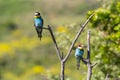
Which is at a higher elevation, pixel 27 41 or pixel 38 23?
pixel 38 23

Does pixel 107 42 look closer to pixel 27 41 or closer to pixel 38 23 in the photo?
pixel 38 23

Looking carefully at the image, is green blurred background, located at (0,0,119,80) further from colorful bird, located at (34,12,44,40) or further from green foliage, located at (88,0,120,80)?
colorful bird, located at (34,12,44,40)

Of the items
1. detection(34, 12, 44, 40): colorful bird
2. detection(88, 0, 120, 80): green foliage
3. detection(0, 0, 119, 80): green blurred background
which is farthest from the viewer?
detection(0, 0, 119, 80): green blurred background

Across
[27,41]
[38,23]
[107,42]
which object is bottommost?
[27,41]

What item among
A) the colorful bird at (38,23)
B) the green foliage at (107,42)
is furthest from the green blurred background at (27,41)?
the colorful bird at (38,23)

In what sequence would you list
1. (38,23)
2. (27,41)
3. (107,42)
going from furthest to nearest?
(27,41)
(107,42)
(38,23)

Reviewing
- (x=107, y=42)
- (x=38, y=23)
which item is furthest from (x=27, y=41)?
(x=38, y=23)

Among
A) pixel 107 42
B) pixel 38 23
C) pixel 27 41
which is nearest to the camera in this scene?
pixel 38 23

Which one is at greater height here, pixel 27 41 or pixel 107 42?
pixel 107 42

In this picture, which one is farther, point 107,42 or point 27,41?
point 27,41

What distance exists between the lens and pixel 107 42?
1349 cm

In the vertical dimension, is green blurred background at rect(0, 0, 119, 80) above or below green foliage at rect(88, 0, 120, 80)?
below

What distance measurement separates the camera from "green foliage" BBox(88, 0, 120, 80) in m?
13.0

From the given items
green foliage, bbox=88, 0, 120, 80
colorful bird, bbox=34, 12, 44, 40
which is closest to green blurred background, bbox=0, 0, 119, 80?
green foliage, bbox=88, 0, 120, 80
